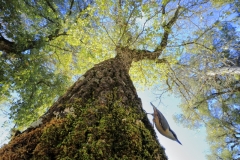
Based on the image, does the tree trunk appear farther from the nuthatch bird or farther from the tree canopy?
the tree canopy

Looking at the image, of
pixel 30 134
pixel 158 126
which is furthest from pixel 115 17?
pixel 30 134

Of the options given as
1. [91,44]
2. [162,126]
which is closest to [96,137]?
[162,126]

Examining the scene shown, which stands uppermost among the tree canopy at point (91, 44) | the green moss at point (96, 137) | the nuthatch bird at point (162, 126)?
the tree canopy at point (91, 44)

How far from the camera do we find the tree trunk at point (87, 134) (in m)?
1.34

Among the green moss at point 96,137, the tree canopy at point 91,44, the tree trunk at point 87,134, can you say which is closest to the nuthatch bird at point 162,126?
the tree trunk at point 87,134

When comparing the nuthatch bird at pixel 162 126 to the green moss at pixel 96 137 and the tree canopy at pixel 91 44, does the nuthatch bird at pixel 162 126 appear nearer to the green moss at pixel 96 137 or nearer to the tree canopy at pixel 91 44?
the green moss at pixel 96 137

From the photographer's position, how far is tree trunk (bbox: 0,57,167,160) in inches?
52.7

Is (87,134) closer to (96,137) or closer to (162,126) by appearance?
(96,137)

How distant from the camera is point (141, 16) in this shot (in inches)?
253

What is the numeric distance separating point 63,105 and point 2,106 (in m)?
11.1

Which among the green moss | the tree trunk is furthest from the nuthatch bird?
the green moss

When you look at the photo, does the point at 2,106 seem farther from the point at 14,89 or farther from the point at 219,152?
the point at 219,152

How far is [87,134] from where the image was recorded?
4.97ft

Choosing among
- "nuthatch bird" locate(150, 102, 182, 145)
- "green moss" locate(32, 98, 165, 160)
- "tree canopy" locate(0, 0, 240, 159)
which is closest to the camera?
"green moss" locate(32, 98, 165, 160)
